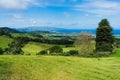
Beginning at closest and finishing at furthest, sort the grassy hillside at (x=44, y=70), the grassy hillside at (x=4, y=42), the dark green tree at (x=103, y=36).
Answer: the grassy hillside at (x=44, y=70) < the dark green tree at (x=103, y=36) < the grassy hillside at (x=4, y=42)

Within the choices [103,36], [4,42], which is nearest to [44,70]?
[103,36]

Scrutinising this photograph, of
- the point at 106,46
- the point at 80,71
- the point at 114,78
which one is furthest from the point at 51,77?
A: the point at 106,46

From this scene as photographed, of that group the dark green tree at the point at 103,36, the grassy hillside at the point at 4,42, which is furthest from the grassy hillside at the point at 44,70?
the grassy hillside at the point at 4,42

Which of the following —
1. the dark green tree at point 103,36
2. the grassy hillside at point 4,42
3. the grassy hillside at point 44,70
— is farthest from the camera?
the grassy hillside at point 4,42

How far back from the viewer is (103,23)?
110312 millimetres

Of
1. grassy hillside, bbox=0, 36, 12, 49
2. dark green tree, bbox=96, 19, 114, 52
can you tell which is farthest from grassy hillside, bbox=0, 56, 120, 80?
grassy hillside, bbox=0, 36, 12, 49

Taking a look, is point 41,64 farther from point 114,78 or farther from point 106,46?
point 106,46

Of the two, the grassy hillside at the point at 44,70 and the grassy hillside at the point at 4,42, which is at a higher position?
the grassy hillside at the point at 44,70

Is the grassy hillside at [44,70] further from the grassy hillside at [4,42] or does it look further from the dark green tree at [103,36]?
the grassy hillside at [4,42]

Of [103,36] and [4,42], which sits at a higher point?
[103,36]

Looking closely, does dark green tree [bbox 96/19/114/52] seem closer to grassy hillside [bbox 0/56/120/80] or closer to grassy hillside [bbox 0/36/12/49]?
grassy hillside [bbox 0/36/12/49]

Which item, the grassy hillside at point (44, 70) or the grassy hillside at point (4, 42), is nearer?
the grassy hillside at point (44, 70)

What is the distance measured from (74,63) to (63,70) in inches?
Answer: 254

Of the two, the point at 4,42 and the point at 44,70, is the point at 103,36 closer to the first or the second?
the point at 4,42
